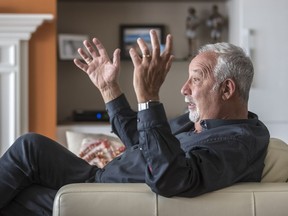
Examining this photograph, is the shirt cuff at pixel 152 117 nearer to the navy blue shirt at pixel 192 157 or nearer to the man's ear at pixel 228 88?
the navy blue shirt at pixel 192 157

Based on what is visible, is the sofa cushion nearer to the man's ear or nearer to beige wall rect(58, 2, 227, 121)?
the man's ear

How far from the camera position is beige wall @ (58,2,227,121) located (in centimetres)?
480

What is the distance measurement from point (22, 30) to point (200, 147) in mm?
2618

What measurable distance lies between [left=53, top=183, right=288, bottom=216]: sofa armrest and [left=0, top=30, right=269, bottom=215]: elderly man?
0.03m

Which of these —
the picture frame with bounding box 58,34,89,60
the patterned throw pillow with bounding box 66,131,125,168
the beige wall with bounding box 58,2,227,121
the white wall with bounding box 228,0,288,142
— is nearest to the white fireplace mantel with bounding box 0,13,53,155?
the picture frame with bounding box 58,34,89,60

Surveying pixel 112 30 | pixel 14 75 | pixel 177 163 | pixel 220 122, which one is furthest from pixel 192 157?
pixel 112 30

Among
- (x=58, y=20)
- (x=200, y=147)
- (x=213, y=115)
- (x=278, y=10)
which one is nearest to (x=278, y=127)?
(x=278, y=10)

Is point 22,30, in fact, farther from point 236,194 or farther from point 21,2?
point 236,194

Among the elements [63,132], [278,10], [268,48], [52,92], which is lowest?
[63,132]

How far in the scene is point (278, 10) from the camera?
4.32 meters

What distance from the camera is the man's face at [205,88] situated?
2.09 m

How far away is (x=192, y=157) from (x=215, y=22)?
3.06 metres

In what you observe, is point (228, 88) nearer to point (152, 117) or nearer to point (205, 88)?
point (205, 88)

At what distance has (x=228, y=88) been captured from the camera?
2078 mm
